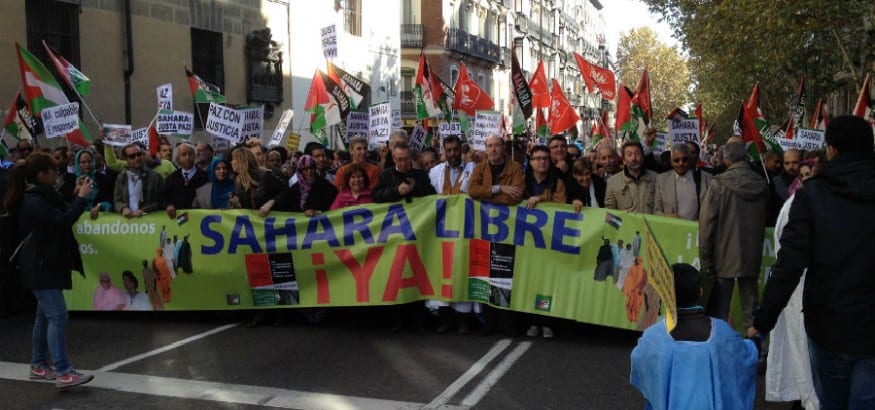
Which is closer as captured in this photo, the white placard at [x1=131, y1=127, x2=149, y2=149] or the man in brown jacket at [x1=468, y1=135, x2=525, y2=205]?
the man in brown jacket at [x1=468, y1=135, x2=525, y2=205]

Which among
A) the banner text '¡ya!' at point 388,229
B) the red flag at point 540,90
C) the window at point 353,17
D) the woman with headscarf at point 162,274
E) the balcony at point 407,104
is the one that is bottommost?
the woman with headscarf at point 162,274

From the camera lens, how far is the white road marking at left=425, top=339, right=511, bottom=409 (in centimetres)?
570

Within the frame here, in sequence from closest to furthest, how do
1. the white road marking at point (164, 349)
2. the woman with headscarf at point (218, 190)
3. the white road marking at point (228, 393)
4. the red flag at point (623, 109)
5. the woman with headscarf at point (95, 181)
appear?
the white road marking at point (228, 393) < the white road marking at point (164, 349) < the woman with headscarf at point (218, 190) < the woman with headscarf at point (95, 181) < the red flag at point (623, 109)

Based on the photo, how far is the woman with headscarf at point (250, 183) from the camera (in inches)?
329

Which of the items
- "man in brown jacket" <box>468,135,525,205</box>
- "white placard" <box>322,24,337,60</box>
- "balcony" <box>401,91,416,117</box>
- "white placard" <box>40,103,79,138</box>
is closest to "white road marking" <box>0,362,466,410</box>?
"man in brown jacket" <box>468,135,525,205</box>

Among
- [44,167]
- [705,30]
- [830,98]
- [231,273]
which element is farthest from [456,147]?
[830,98]

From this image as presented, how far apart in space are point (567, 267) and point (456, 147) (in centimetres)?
179

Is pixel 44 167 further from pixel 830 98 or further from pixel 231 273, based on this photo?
pixel 830 98

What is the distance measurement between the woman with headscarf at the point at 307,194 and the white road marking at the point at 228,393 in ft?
7.89

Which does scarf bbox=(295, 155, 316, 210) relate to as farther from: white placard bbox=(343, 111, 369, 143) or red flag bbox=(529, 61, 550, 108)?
red flag bbox=(529, 61, 550, 108)

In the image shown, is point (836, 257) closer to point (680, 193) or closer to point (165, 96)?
point (680, 193)

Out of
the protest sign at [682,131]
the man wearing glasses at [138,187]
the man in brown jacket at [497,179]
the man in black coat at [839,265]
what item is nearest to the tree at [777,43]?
the protest sign at [682,131]

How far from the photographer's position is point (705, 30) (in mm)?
19625

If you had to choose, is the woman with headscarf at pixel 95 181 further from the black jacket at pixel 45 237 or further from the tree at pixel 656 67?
the tree at pixel 656 67
